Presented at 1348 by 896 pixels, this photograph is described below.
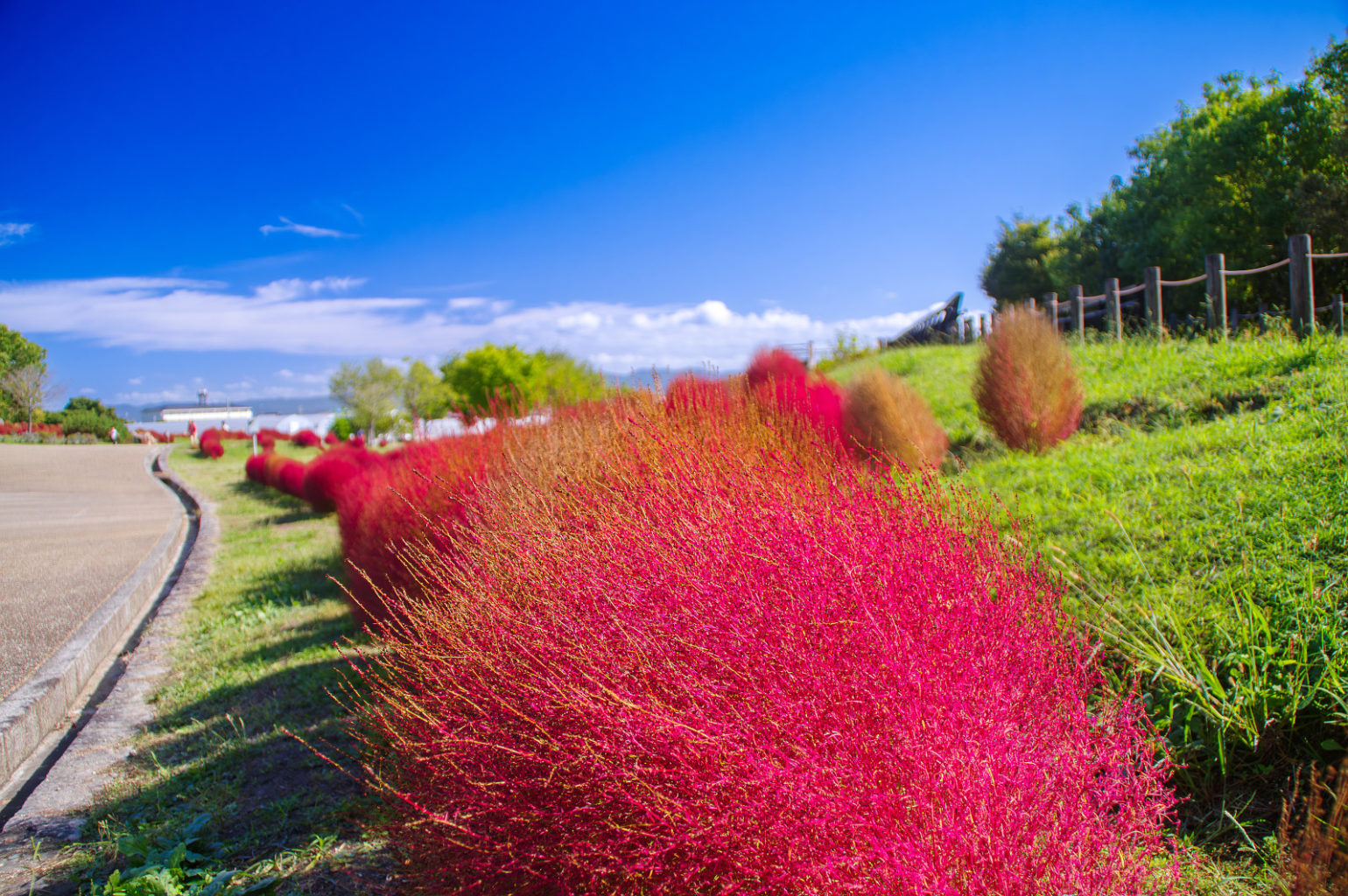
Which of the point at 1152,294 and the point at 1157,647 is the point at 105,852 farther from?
the point at 1152,294

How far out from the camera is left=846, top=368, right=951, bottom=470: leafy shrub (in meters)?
6.92

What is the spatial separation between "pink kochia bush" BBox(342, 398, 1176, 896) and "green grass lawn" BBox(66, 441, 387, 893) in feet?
2.61

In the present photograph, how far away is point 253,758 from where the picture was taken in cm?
358

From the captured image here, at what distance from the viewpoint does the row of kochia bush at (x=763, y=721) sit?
1.33 meters

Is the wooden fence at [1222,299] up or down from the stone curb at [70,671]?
up

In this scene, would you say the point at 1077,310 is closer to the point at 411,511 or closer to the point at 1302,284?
the point at 1302,284

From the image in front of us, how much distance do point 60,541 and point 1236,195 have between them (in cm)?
3268

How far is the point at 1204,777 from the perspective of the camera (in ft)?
8.71

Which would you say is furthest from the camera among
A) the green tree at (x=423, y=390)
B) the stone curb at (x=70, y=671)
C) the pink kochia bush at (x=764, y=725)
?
the green tree at (x=423, y=390)

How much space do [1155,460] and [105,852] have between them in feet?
21.5

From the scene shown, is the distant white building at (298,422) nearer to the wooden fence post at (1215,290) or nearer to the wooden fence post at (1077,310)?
the wooden fence post at (1077,310)

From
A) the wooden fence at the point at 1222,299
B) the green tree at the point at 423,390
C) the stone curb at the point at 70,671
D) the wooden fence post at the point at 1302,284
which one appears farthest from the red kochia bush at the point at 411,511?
the green tree at the point at 423,390

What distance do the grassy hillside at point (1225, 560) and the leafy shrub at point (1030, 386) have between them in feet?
1.29

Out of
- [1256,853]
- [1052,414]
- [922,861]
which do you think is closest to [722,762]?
[922,861]
